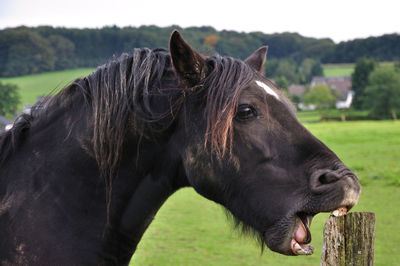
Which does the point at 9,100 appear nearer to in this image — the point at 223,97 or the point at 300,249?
the point at 223,97

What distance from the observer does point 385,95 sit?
216ft

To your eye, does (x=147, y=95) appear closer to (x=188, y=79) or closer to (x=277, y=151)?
(x=188, y=79)

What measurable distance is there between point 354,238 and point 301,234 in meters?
0.75

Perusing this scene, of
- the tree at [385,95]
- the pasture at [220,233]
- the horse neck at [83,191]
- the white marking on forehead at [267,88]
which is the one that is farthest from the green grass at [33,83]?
the white marking on forehead at [267,88]

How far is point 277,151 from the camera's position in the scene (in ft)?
7.48

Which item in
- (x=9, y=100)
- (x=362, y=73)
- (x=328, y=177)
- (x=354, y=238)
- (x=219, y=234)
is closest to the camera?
(x=328, y=177)

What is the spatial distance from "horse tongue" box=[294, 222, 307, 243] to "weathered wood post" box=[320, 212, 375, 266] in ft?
1.94

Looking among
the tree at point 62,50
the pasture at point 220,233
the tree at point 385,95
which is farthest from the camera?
the tree at point 385,95

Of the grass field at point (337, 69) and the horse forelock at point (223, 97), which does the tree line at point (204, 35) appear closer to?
the grass field at point (337, 69)

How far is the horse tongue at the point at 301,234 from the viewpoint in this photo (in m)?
2.18

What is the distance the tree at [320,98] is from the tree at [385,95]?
13.8 meters

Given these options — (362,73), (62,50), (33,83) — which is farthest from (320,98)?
(62,50)

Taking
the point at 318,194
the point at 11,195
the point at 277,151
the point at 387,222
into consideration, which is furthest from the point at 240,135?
the point at 387,222

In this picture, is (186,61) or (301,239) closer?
(301,239)
